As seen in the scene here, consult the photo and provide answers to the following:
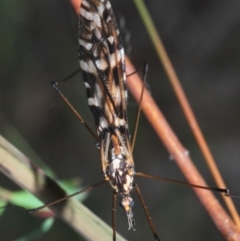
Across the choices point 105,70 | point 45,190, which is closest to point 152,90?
point 105,70

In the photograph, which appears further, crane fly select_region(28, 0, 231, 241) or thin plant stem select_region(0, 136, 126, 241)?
crane fly select_region(28, 0, 231, 241)

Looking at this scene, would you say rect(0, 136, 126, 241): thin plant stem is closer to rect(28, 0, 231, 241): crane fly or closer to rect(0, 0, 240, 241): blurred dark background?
rect(28, 0, 231, 241): crane fly

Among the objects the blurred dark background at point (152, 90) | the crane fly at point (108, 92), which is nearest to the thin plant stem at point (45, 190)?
the crane fly at point (108, 92)

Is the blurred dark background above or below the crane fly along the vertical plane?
below

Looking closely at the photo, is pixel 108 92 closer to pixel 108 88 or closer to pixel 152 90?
pixel 108 88

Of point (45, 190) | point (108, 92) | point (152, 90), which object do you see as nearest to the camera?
point (45, 190)

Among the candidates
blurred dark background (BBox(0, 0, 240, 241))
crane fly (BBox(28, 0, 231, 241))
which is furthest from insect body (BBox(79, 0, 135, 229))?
blurred dark background (BBox(0, 0, 240, 241))

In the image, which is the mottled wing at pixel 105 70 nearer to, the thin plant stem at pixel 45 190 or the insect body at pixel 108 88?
the insect body at pixel 108 88

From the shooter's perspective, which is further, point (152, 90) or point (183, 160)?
point (152, 90)
